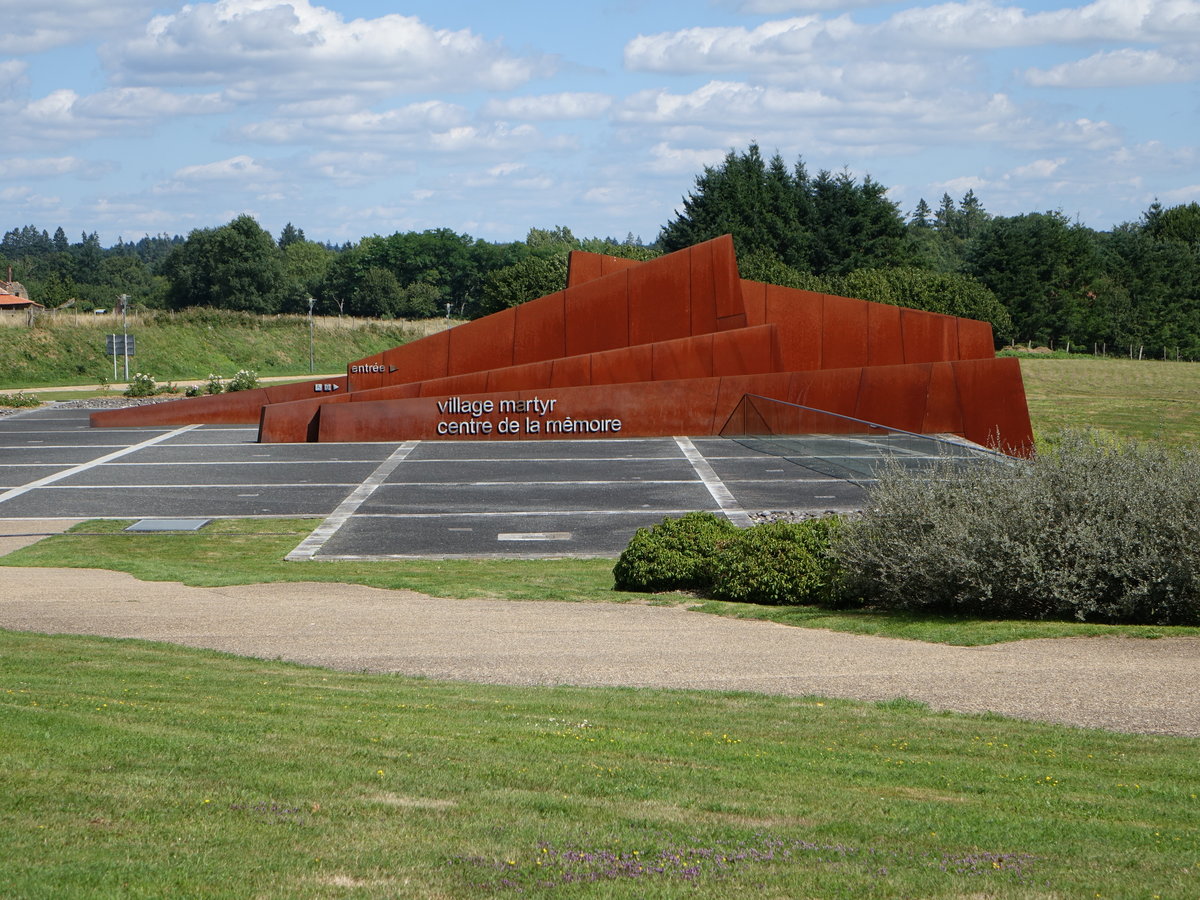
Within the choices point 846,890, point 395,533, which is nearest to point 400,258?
point 395,533

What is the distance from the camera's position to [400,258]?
124625mm

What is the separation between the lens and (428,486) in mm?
26312

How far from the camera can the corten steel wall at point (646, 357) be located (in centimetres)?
3494

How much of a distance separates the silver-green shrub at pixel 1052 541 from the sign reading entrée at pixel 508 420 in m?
21.4

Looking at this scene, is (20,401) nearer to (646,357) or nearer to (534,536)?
(646,357)

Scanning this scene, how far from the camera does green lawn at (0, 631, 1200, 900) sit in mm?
5137

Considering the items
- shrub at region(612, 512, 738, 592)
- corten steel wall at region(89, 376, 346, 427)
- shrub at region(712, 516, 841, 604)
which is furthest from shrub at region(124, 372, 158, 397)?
shrub at region(712, 516, 841, 604)

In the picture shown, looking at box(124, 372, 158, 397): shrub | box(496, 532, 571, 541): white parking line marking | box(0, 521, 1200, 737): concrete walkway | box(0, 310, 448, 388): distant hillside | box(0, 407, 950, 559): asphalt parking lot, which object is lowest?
box(0, 521, 1200, 737): concrete walkway

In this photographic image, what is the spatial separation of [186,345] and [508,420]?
41.2m

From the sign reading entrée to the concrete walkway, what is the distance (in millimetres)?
19907

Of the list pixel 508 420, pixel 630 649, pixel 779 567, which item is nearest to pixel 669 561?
pixel 779 567

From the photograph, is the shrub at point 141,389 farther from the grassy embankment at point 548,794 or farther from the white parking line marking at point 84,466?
the grassy embankment at point 548,794

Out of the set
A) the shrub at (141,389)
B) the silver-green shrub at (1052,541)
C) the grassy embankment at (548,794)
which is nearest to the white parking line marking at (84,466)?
the shrub at (141,389)

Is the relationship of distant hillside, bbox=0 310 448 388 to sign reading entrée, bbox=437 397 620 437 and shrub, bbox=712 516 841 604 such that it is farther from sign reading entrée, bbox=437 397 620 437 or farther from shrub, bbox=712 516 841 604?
shrub, bbox=712 516 841 604
